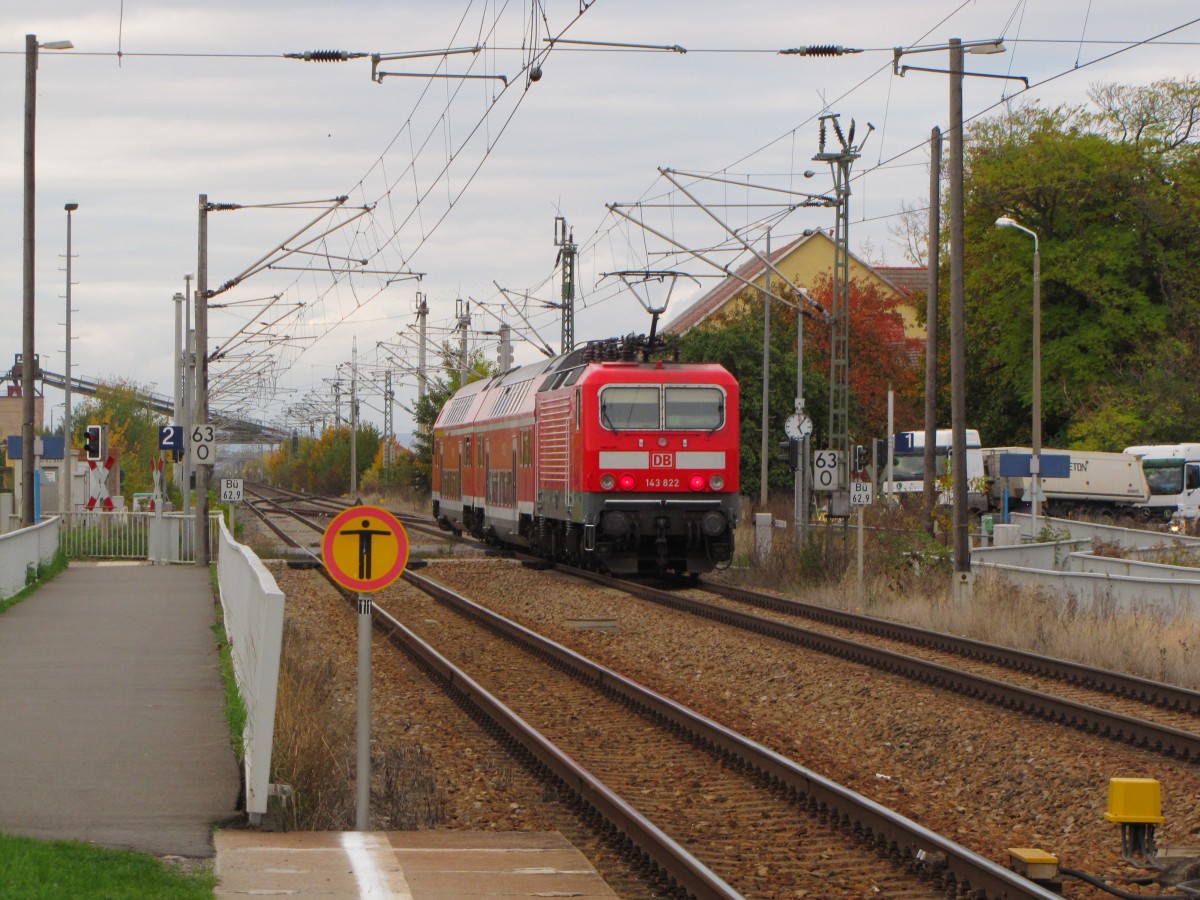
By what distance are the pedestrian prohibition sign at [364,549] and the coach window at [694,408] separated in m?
16.3

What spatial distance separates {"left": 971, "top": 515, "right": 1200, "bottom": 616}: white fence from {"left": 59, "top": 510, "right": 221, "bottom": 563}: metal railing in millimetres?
15723

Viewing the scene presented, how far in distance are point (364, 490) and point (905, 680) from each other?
235 ft

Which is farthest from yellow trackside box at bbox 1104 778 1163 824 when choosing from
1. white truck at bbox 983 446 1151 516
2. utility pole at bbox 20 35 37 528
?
white truck at bbox 983 446 1151 516

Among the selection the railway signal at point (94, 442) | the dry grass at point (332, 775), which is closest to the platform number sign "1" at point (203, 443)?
the railway signal at point (94, 442)

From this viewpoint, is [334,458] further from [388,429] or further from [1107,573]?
[1107,573]

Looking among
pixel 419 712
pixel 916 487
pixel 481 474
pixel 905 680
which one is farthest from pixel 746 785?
pixel 916 487

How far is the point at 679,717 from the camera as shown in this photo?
12.3 m

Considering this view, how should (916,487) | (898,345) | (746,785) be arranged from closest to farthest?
(746,785)
(916,487)
(898,345)

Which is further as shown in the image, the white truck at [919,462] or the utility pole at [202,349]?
the white truck at [919,462]

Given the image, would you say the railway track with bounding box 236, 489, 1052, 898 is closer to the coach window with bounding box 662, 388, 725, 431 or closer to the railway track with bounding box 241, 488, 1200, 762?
the railway track with bounding box 241, 488, 1200, 762

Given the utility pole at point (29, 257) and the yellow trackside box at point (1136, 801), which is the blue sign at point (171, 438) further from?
the yellow trackside box at point (1136, 801)

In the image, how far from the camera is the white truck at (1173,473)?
46375 millimetres

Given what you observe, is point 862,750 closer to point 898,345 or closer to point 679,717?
point 679,717

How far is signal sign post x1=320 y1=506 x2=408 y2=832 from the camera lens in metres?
8.93
